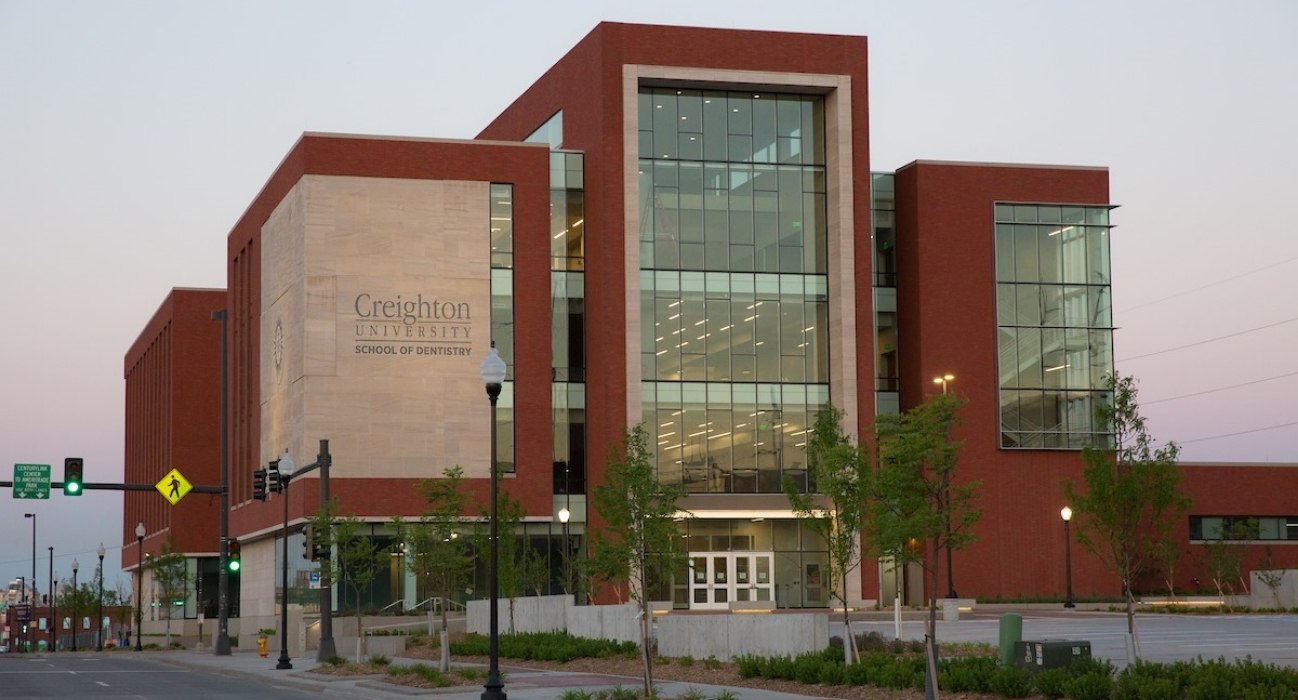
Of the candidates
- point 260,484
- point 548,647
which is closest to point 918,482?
point 548,647

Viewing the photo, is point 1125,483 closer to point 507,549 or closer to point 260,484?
point 507,549

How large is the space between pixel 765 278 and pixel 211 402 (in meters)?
→ 46.0

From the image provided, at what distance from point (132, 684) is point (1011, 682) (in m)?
23.7

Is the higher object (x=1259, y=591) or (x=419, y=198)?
(x=419, y=198)

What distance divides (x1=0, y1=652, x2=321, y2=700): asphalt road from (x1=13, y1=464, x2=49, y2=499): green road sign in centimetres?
655

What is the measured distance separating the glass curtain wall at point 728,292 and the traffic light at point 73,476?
23852mm

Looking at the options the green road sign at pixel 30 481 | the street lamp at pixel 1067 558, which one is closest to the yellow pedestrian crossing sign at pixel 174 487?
the green road sign at pixel 30 481

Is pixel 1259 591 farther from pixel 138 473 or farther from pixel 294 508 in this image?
pixel 138 473

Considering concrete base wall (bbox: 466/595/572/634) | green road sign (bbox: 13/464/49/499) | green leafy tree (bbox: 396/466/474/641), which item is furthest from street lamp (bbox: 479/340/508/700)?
green road sign (bbox: 13/464/49/499)

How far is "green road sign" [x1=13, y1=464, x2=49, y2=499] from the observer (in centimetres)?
5631

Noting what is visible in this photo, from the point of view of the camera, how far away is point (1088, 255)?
7156 cm

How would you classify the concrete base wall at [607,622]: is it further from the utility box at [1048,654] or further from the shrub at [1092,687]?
the shrub at [1092,687]

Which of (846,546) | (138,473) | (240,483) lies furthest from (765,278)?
(138,473)

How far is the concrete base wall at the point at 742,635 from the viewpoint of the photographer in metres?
32.0
